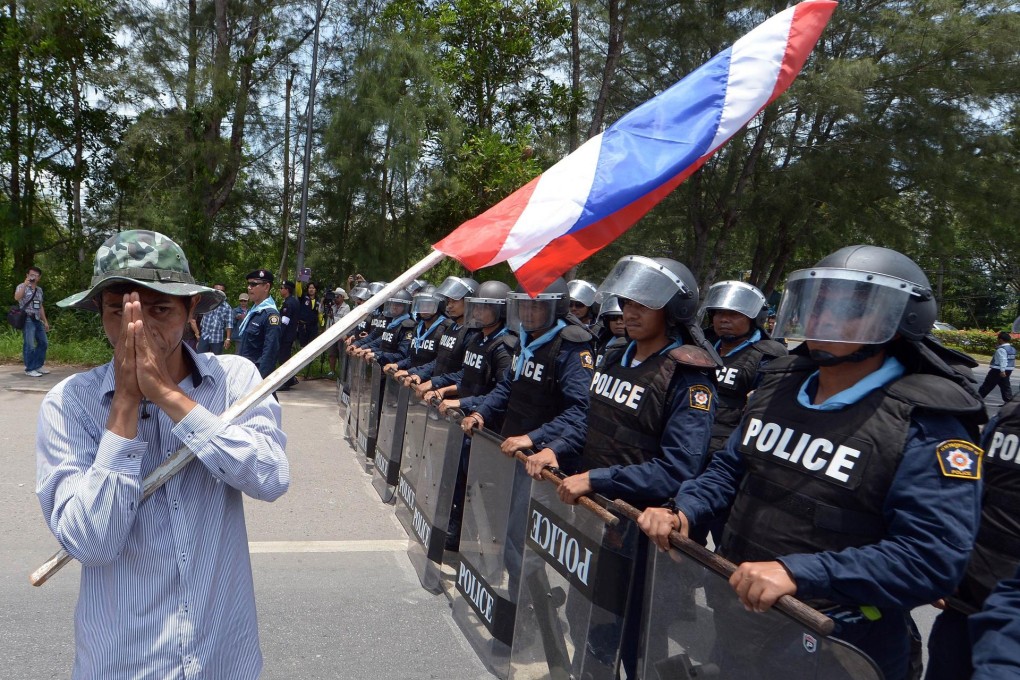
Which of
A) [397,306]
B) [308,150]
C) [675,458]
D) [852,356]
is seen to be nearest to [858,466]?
[852,356]

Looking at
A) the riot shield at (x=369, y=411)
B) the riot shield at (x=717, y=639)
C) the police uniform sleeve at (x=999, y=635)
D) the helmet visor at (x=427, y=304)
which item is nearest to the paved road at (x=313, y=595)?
the riot shield at (x=369, y=411)

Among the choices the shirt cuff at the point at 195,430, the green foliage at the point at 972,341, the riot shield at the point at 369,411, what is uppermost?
the shirt cuff at the point at 195,430

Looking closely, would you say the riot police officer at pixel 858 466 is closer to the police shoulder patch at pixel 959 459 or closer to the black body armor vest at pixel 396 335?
the police shoulder patch at pixel 959 459

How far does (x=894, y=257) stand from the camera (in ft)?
7.72

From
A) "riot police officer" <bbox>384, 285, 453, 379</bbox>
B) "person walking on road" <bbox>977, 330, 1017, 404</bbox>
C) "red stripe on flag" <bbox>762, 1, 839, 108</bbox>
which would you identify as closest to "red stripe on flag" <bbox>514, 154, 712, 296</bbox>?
"red stripe on flag" <bbox>762, 1, 839, 108</bbox>

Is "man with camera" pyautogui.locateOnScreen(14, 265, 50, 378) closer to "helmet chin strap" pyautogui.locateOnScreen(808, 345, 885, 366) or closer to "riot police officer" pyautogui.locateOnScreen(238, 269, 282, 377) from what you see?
"riot police officer" pyautogui.locateOnScreen(238, 269, 282, 377)

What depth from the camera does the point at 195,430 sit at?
5.49 feet

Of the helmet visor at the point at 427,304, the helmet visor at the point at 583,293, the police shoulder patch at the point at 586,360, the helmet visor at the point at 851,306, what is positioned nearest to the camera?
the helmet visor at the point at 851,306

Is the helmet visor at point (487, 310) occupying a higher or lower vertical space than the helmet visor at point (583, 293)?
lower

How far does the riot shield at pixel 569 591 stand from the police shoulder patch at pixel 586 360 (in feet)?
3.89

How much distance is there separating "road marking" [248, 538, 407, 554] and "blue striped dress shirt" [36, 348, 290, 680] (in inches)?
136

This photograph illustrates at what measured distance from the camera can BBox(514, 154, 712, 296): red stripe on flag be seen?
9.68 feet

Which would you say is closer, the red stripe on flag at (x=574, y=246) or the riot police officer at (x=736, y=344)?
the red stripe on flag at (x=574, y=246)

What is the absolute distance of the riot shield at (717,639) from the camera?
1.82 m
